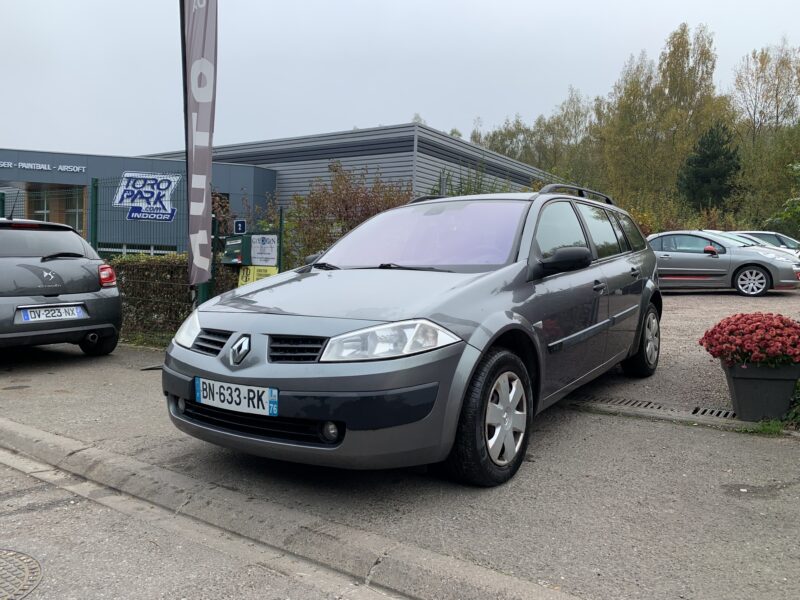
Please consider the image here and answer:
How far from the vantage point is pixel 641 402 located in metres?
5.22

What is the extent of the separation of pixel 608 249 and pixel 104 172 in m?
28.9

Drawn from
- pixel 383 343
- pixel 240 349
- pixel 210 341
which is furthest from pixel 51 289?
pixel 383 343

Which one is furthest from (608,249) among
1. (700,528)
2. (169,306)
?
(169,306)

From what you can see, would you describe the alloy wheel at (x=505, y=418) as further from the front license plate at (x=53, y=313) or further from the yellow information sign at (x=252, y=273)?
the front license plate at (x=53, y=313)

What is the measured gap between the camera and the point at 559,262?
3.90 meters

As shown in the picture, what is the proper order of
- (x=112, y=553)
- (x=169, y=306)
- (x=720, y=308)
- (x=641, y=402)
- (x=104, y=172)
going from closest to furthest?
1. (x=112, y=553)
2. (x=641, y=402)
3. (x=169, y=306)
4. (x=720, y=308)
5. (x=104, y=172)

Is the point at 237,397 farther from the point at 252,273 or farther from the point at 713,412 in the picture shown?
the point at 252,273

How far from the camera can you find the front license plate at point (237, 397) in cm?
311

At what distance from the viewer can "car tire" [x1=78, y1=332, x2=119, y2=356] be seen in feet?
24.2

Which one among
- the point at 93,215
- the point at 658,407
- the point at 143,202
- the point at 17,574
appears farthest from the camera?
the point at 143,202

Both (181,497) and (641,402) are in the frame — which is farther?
(641,402)

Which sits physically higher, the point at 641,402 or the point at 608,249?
the point at 608,249

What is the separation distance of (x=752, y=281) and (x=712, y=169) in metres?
24.4

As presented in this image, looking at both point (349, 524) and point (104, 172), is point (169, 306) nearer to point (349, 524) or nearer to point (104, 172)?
point (349, 524)
